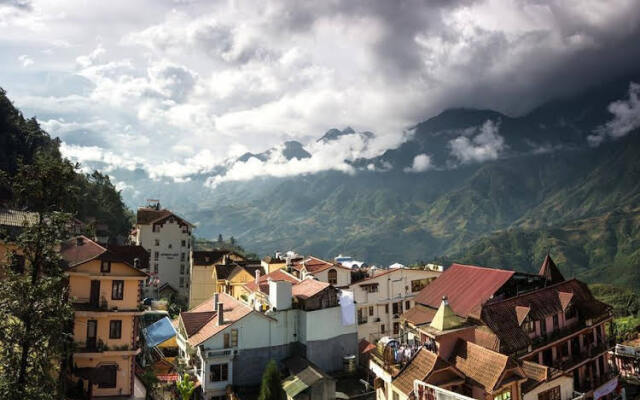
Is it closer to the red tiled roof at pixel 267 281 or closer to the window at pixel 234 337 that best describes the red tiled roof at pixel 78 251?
the window at pixel 234 337

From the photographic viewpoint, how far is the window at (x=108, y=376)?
31.2 m

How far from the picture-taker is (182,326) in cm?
3931

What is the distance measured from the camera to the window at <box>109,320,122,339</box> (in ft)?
106

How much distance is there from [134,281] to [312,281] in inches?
671

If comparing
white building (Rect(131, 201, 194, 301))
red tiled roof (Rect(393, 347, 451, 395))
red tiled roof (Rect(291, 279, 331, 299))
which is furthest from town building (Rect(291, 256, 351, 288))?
white building (Rect(131, 201, 194, 301))

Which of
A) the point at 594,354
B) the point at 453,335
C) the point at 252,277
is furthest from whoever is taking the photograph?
the point at 252,277

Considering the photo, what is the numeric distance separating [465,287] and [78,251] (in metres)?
34.5

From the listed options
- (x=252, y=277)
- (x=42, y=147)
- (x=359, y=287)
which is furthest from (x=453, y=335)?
(x=42, y=147)

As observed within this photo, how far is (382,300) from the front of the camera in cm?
5491

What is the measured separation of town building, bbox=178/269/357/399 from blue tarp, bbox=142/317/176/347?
331 centimetres

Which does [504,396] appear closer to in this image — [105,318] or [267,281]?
[267,281]

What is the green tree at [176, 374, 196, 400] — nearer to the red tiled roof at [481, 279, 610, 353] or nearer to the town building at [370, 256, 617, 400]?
the town building at [370, 256, 617, 400]

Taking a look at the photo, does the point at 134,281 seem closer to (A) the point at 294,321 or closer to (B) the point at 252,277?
(A) the point at 294,321

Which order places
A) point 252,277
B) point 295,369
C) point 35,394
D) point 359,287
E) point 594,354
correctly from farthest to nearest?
point 252,277 < point 359,287 < point 594,354 < point 295,369 < point 35,394
